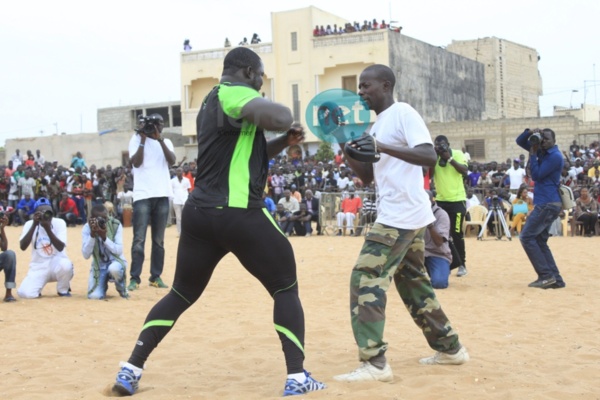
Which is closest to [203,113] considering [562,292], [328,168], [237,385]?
[237,385]

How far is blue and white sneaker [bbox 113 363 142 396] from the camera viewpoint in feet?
15.4

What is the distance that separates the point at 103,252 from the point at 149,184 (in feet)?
3.12

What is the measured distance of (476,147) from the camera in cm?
3603

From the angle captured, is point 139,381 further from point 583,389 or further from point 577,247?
point 577,247

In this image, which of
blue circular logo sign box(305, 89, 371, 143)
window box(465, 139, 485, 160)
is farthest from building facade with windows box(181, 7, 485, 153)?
blue circular logo sign box(305, 89, 371, 143)

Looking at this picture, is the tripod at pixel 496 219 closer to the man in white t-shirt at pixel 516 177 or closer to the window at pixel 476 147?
the man in white t-shirt at pixel 516 177

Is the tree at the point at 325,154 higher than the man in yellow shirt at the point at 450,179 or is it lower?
higher

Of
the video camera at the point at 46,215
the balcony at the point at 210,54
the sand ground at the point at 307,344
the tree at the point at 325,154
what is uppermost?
the balcony at the point at 210,54

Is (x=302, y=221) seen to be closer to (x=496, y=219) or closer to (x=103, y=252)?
(x=496, y=219)

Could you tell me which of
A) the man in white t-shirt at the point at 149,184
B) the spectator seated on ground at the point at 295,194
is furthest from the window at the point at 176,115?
the man in white t-shirt at the point at 149,184

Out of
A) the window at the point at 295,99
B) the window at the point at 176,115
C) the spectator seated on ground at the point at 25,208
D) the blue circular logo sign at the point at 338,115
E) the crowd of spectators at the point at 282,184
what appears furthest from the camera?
the window at the point at 176,115

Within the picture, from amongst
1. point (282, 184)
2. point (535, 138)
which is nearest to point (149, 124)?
point (535, 138)

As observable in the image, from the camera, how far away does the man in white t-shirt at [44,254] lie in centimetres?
916

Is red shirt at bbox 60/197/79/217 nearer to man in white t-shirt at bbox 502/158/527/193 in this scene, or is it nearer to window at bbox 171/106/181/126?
man in white t-shirt at bbox 502/158/527/193
